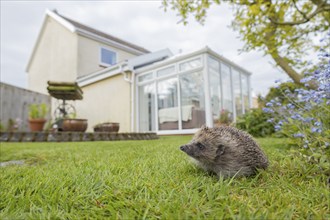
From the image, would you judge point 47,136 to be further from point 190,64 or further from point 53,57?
point 53,57

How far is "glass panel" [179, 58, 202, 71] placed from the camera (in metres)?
10.1

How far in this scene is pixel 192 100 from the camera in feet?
33.7

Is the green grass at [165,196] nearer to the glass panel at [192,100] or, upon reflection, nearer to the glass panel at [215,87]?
the glass panel at [192,100]

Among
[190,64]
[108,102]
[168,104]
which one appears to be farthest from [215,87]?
[108,102]

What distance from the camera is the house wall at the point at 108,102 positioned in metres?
12.5

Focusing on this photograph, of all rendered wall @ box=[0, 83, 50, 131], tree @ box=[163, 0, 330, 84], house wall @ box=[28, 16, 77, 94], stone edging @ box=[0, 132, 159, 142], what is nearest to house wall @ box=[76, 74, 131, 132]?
house wall @ box=[28, 16, 77, 94]

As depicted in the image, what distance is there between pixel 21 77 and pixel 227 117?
22.1m

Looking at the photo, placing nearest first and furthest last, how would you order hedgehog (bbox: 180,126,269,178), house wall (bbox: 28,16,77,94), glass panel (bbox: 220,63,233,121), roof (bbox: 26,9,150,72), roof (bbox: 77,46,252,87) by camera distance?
hedgehog (bbox: 180,126,269,178) → roof (bbox: 77,46,252,87) → glass panel (bbox: 220,63,233,121) → roof (bbox: 26,9,150,72) → house wall (bbox: 28,16,77,94)

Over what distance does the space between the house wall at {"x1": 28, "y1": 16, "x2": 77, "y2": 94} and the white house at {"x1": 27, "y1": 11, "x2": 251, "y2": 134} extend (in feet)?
0.23

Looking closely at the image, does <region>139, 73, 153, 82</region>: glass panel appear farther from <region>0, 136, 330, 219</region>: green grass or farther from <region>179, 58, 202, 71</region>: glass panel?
<region>0, 136, 330, 219</region>: green grass

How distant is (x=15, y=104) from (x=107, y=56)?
23.0ft

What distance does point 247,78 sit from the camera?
13.8 metres

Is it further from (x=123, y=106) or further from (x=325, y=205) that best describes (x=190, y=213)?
(x=123, y=106)

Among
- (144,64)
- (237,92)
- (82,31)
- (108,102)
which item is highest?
(82,31)
